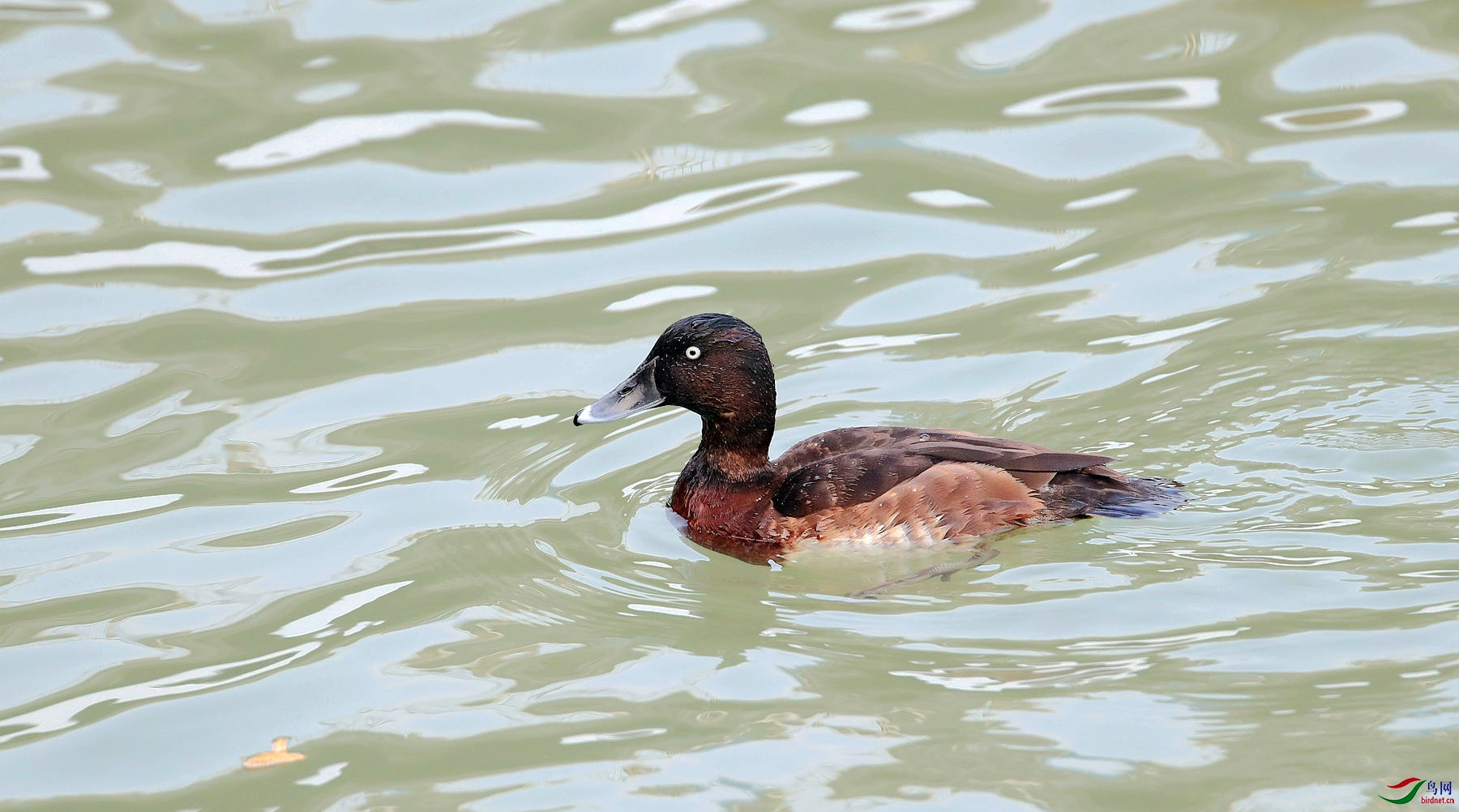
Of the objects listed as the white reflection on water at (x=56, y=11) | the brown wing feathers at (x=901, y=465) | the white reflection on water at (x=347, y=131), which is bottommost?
the brown wing feathers at (x=901, y=465)

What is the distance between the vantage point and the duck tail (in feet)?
21.9

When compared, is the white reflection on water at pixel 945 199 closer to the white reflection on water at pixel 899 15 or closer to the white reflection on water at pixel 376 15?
the white reflection on water at pixel 899 15

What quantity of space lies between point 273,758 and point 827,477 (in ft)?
8.42

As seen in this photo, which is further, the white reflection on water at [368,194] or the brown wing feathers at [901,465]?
the white reflection on water at [368,194]

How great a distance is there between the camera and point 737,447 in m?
7.12

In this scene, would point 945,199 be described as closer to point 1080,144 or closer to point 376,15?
point 1080,144

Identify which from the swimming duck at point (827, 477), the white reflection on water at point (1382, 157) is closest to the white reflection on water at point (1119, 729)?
the swimming duck at point (827, 477)

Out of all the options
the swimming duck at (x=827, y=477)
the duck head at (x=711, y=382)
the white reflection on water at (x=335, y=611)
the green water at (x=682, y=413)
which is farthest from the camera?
the duck head at (x=711, y=382)

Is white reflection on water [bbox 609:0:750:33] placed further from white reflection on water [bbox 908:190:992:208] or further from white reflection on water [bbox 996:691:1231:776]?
white reflection on water [bbox 996:691:1231:776]

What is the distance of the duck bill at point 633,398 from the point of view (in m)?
7.09

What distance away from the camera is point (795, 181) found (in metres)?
9.88

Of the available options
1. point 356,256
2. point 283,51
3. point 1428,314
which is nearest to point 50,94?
point 283,51

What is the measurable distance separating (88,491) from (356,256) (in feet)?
8.13

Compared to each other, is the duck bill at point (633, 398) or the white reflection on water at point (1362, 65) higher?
the white reflection on water at point (1362, 65)
